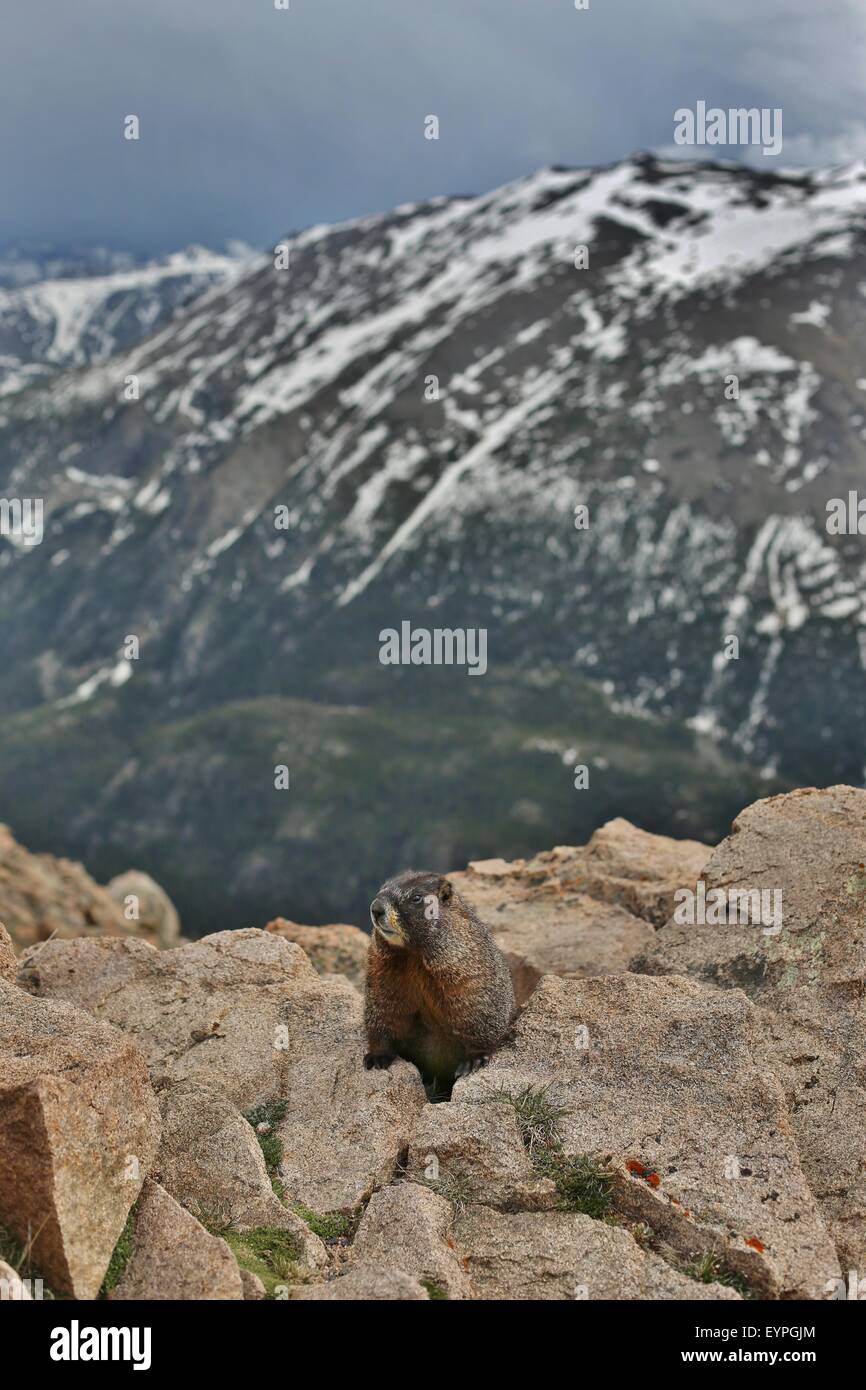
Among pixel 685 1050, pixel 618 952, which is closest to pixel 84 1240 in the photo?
pixel 685 1050

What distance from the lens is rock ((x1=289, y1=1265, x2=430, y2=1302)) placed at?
1280 centimetres

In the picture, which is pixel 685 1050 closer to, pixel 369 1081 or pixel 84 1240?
pixel 369 1081

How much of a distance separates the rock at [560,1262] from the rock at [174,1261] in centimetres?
307

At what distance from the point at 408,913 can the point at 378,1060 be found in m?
2.84

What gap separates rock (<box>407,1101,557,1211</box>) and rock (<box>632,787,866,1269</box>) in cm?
385

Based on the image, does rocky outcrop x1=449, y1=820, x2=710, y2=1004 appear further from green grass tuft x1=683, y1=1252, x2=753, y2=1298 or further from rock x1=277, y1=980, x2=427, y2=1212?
green grass tuft x1=683, y1=1252, x2=753, y2=1298

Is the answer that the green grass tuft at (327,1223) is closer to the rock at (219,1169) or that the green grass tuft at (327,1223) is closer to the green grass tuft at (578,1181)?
the rock at (219,1169)

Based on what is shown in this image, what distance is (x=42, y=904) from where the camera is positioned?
66188 mm

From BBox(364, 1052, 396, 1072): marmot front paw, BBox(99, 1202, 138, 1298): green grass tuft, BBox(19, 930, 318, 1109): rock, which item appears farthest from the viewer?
BBox(19, 930, 318, 1109): rock

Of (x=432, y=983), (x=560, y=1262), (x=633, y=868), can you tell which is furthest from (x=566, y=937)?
(x=560, y=1262)

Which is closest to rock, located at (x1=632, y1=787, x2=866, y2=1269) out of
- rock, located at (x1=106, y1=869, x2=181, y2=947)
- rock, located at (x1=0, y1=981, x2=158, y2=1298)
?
rock, located at (x1=0, y1=981, x2=158, y2=1298)

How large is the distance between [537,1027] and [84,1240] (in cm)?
769
